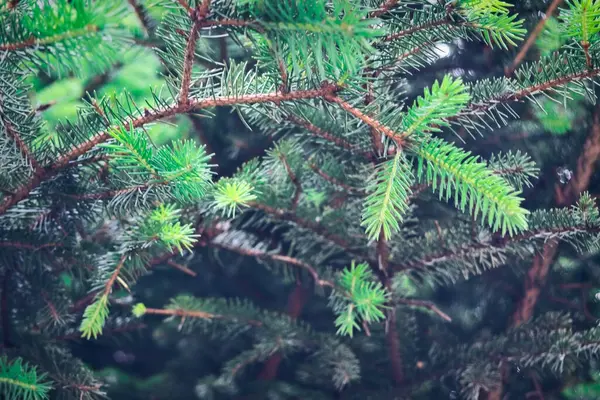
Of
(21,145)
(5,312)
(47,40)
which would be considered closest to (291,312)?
(5,312)

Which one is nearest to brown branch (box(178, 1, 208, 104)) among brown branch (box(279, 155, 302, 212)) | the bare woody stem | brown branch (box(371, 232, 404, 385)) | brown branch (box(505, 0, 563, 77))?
the bare woody stem

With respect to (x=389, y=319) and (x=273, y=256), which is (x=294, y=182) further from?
(x=389, y=319)

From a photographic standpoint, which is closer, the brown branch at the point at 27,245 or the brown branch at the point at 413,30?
the brown branch at the point at 413,30

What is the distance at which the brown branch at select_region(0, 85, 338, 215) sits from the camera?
1.78 ft

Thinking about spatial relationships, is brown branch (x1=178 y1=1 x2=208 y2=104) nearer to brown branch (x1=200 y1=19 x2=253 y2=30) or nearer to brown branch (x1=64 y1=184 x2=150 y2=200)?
brown branch (x1=200 y1=19 x2=253 y2=30)

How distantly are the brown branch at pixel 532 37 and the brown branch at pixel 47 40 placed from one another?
0.65 metres

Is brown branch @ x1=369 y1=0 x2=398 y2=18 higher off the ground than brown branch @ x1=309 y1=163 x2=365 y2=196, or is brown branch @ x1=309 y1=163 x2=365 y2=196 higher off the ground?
brown branch @ x1=369 y1=0 x2=398 y2=18

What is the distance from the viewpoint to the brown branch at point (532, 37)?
2.71ft

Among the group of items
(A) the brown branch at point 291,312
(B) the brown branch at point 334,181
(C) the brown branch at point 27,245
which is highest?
(B) the brown branch at point 334,181

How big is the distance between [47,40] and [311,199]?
0.50m

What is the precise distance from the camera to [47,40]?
1.37ft

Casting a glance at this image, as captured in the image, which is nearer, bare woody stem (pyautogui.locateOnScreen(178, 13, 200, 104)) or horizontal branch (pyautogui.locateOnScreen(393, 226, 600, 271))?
bare woody stem (pyautogui.locateOnScreen(178, 13, 200, 104))

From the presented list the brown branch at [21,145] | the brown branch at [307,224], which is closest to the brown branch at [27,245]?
the brown branch at [21,145]

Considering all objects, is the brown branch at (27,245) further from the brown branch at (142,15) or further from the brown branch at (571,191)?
the brown branch at (571,191)
